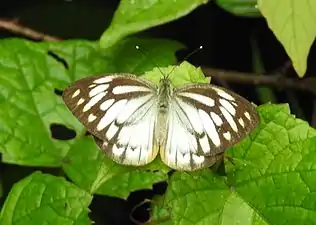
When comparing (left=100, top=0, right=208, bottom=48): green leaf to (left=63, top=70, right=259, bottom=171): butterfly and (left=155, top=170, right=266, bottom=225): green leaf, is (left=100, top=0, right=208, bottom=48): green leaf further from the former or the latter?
(left=155, top=170, right=266, bottom=225): green leaf

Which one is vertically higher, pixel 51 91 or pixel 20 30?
pixel 20 30

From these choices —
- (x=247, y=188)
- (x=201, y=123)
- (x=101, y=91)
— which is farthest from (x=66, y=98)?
(x=247, y=188)

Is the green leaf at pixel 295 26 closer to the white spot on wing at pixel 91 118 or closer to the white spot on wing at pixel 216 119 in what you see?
the white spot on wing at pixel 216 119

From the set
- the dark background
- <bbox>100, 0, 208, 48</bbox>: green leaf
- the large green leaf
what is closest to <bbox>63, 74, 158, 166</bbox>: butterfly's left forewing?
<bbox>100, 0, 208, 48</bbox>: green leaf

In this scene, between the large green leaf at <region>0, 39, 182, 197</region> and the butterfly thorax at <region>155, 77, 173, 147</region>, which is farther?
the large green leaf at <region>0, 39, 182, 197</region>

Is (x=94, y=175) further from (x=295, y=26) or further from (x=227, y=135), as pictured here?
(x=295, y=26)

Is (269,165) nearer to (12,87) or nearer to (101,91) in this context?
(101,91)

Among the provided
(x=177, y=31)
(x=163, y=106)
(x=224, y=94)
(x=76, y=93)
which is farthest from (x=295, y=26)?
(x=177, y=31)

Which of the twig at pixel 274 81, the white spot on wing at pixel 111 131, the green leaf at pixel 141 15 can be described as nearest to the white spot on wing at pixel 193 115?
the white spot on wing at pixel 111 131
